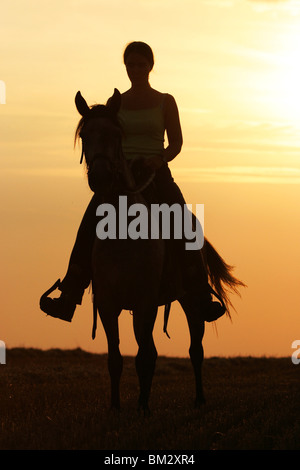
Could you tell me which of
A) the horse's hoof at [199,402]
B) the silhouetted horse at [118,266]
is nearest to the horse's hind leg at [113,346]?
the silhouetted horse at [118,266]

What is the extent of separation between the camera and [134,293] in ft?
36.0

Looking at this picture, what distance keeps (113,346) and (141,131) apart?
9.32 ft

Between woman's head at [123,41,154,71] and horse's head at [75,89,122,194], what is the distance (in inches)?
58.8

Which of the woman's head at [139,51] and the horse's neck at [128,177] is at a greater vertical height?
the woman's head at [139,51]

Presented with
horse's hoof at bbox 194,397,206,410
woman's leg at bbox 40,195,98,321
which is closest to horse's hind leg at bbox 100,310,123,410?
woman's leg at bbox 40,195,98,321

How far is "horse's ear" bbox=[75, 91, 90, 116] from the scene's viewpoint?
10.6m

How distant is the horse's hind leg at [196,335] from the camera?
13539 mm

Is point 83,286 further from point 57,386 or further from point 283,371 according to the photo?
point 283,371

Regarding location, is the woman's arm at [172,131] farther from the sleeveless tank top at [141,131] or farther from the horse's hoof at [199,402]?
the horse's hoof at [199,402]

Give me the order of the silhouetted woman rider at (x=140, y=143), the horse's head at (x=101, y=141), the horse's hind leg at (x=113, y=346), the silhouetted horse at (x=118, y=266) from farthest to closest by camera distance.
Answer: the silhouetted woman rider at (x=140, y=143) → the horse's hind leg at (x=113, y=346) → the silhouetted horse at (x=118, y=266) → the horse's head at (x=101, y=141)

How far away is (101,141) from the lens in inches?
397

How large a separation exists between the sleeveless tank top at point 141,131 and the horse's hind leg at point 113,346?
2160 millimetres

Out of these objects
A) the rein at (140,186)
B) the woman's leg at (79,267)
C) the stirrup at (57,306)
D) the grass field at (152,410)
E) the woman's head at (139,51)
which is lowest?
the grass field at (152,410)
